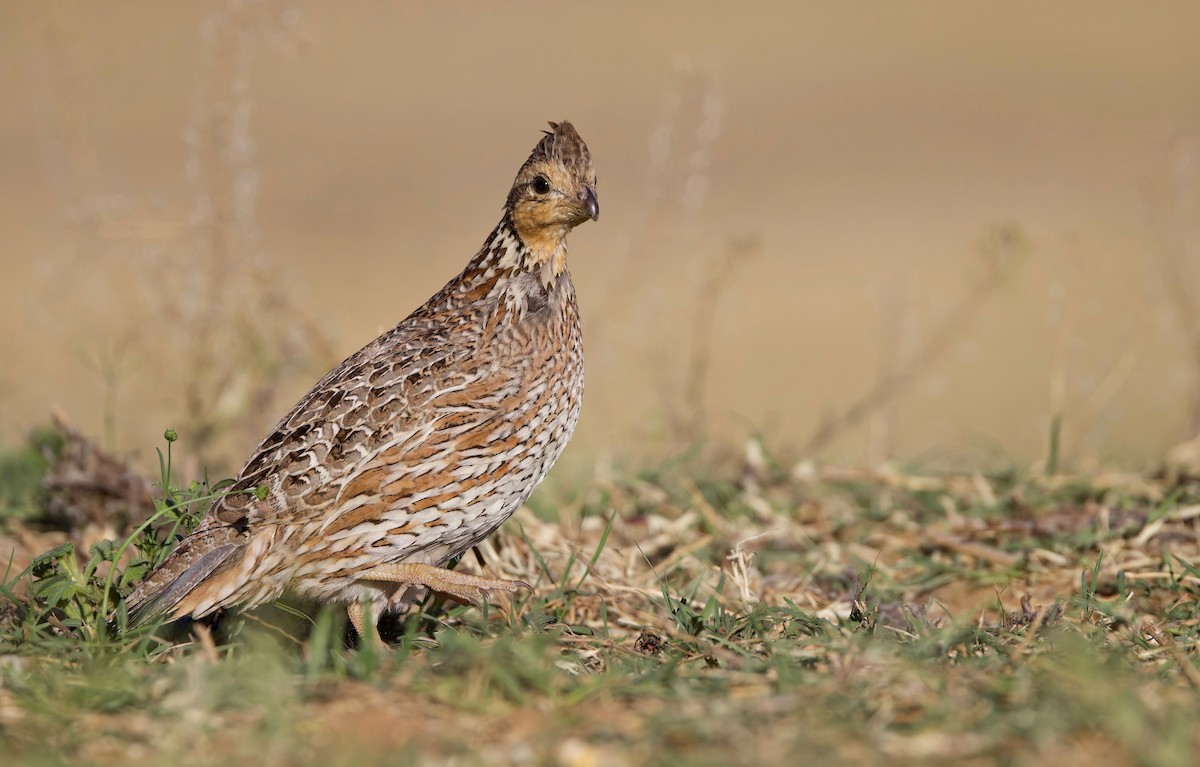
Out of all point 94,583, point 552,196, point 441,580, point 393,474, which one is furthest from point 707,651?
point 94,583

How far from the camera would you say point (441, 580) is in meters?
4.78

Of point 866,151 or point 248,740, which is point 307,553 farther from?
point 866,151

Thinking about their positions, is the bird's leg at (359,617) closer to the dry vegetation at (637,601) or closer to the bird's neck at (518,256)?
the dry vegetation at (637,601)

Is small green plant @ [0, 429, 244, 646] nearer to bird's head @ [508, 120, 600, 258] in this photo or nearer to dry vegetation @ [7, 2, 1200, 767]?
dry vegetation @ [7, 2, 1200, 767]

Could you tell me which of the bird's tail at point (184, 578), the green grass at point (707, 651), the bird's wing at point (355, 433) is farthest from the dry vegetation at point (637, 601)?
the bird's wing at point (355, 433)

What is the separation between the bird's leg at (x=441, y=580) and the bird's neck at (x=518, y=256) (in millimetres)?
1154

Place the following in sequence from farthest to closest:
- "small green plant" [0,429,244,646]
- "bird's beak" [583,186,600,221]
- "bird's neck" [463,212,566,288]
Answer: "bird's neck" [463,212,566,288] < "bird's beak" [583,186,600,221] < "small green plant" [0,429,244,646]

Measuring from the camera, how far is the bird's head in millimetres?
5172

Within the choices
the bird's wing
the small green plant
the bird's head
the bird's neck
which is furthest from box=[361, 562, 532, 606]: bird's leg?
the bird's head

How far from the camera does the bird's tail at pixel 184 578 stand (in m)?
4.50

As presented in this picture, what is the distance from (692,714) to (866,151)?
19.8 metres

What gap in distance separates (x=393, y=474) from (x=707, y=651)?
120 cm

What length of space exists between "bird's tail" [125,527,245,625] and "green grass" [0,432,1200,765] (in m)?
0.12

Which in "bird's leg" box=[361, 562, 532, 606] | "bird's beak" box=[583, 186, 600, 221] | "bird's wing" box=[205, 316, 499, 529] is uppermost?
"bird's beak" box=[583, 186, 600, 221]
